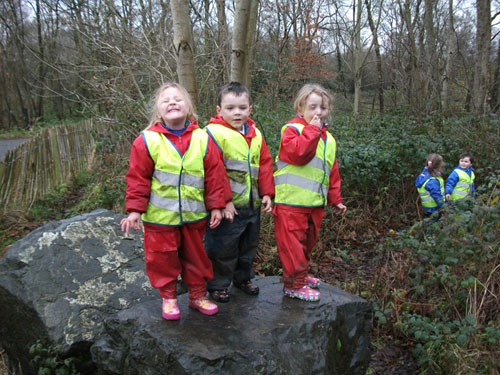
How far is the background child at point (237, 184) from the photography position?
290cm

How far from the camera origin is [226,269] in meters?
3.02

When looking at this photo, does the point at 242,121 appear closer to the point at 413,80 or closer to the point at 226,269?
the point at 226,269

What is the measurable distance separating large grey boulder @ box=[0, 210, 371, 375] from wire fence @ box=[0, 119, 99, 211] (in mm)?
3320

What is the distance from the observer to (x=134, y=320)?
9.17 feet

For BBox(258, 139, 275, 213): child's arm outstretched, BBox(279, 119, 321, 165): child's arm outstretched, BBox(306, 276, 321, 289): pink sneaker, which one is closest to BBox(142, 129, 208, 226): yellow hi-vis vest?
BBox(258, 139, 275, 213): child's arm outstretched

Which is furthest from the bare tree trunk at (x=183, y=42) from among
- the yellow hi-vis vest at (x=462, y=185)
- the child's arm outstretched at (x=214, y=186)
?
the yellow hi-vis vest at (x=462, y=185)

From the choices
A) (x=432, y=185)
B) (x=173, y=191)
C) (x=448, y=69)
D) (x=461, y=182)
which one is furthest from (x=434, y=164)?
(x=448, y=69)

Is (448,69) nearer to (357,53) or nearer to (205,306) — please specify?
(357,53)

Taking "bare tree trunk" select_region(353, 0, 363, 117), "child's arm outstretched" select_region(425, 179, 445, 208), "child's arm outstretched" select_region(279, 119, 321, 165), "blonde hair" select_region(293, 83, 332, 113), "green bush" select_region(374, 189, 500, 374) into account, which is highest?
"bare tree trunk" select_region(353, 0, 363, 117)

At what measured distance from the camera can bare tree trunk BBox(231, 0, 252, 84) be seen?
485 centimetres

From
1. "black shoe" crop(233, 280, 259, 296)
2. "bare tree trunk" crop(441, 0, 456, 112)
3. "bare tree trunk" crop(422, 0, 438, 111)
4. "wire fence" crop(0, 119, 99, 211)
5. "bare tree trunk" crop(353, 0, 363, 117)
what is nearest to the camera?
"black shoe" crop(233, 280, 259, 296)

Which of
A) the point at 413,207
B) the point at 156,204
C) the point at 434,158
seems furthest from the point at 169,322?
the point at 413,207

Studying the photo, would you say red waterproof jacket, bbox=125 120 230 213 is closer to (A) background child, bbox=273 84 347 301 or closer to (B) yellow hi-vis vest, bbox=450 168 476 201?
(A) background child, bbox=273 84 347 301

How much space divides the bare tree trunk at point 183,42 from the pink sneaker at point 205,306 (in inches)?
116
